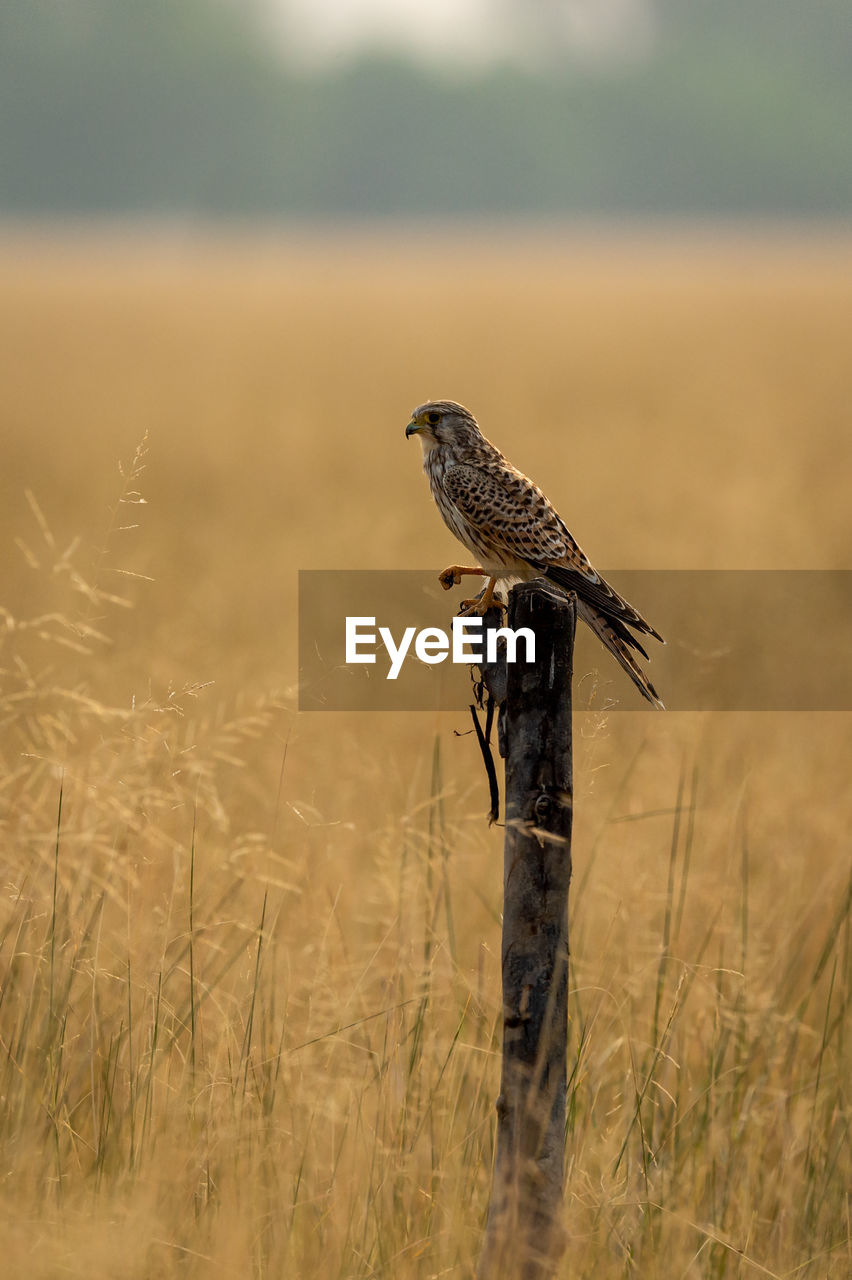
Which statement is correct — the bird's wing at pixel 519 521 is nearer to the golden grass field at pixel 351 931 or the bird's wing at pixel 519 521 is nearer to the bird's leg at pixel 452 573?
the bird's leg at pixel 452 573

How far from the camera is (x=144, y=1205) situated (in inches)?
89.0

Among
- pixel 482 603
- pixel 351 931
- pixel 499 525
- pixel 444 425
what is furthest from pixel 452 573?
pixel 351 931

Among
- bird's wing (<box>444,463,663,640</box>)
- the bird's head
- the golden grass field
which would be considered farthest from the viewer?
the bird's head

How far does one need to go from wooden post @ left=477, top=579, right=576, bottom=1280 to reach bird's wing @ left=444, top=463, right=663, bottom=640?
4.81ft

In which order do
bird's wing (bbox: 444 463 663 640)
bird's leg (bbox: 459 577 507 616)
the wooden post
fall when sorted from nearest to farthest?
1. the wooden post
2. bird's leg (bbox: 459 577 507 616)
3. bird's wing (bbox: 444 463 663 640)

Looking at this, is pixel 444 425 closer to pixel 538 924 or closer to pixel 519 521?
pixel 519 521

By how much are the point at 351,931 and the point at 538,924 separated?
256cm

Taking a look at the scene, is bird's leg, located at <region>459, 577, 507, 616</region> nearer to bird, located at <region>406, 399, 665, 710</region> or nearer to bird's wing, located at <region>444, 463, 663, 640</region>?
bird, located at <region>406, 399, 665, 710</region>

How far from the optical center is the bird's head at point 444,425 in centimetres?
478

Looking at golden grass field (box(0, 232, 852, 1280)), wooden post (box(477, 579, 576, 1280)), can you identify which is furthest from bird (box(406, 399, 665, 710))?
wooden post (box(477, 579, 576, 1280))

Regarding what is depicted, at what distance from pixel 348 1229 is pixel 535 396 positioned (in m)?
24.3

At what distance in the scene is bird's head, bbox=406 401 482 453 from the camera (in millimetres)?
4781

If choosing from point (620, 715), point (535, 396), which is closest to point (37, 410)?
point (535, 396)

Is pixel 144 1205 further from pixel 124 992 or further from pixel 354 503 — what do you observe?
pixel 354 503
